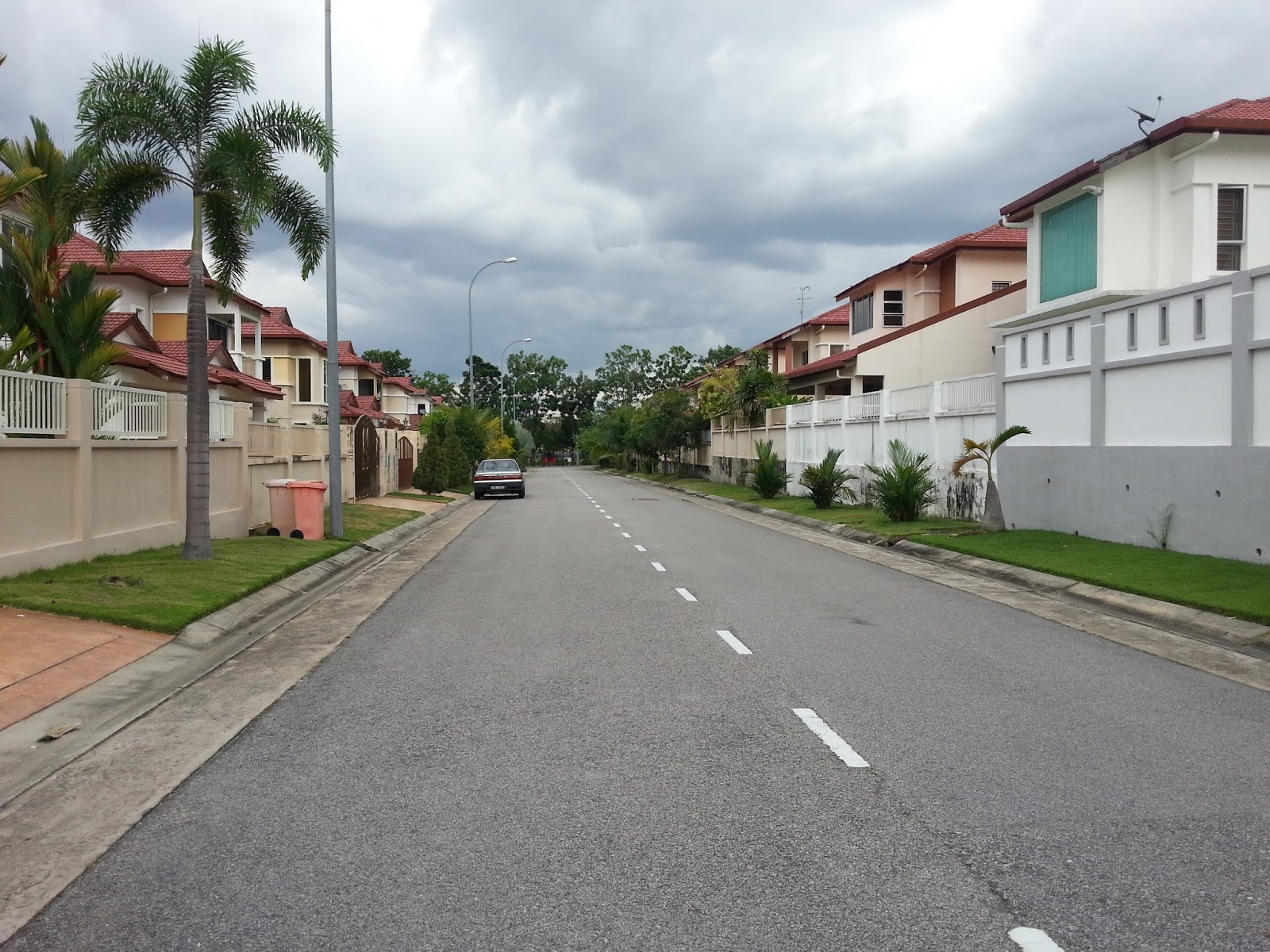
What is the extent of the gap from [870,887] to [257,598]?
413 inches

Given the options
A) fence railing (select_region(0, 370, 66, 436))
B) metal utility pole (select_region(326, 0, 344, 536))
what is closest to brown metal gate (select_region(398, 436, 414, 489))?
metal utility pole (select_region(326, 0, 344, 536))

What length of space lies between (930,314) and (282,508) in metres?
28.9

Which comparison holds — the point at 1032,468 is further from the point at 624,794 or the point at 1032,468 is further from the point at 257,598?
the point at 624,794

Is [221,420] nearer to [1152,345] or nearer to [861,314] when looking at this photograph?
[1152,345]

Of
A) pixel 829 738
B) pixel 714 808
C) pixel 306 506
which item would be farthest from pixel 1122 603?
pixel 306 506

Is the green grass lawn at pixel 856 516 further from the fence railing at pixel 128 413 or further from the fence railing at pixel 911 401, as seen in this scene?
the fence railing at pixel 128 413

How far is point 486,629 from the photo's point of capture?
11570 mm

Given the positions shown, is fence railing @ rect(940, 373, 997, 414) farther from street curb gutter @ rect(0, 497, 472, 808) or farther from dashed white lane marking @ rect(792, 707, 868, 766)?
dashed white lane marking @ rect(792, 707, 868, 766)

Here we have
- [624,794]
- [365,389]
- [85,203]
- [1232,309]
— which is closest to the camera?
[624,794]

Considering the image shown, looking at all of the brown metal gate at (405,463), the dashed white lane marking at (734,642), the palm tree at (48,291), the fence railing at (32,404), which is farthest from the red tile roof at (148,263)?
the dashed white lane marking at (734,642)

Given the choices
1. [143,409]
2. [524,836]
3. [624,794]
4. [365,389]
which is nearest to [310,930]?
[524,836]

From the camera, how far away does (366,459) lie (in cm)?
3716

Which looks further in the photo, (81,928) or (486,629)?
(486,629)

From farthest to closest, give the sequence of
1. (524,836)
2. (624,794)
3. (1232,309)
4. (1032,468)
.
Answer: (1032,468), (1232,309), (624,794), (524,836)
